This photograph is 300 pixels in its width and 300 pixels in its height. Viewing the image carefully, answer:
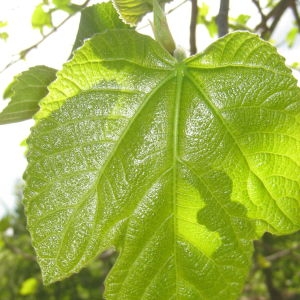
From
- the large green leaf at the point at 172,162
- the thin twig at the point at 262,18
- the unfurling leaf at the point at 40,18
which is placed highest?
the unfurling leaf at the point at 40,18

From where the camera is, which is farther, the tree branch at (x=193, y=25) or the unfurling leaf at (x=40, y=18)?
the unfurling leaf at (x=40, y=18)

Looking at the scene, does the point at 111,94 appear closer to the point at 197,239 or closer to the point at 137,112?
the point at 137,112

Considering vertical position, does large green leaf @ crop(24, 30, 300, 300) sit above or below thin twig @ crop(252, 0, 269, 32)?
below

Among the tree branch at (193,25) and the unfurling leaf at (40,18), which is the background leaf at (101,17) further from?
the unfurling leaf at (40,18)

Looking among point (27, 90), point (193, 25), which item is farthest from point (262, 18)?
point (27, 90)

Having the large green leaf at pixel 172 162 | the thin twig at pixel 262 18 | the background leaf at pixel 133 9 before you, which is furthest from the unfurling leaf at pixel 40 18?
the large green leaf at pixel 172 162

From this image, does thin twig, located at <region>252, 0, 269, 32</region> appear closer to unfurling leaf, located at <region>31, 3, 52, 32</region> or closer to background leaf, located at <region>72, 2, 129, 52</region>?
background leaf, located at <region>72, 2, 129, 52</region>

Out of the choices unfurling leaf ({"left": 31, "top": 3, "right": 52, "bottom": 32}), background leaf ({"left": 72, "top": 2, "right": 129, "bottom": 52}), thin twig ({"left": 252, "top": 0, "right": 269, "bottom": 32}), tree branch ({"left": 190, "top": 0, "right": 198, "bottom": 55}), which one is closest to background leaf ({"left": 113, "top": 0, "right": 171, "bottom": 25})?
background leaf ({"left": 72, "top": 2, "right": 129, "bottom": 52})
